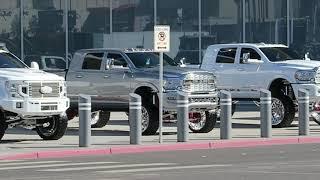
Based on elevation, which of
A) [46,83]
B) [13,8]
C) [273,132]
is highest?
[13,8]

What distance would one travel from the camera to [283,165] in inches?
567

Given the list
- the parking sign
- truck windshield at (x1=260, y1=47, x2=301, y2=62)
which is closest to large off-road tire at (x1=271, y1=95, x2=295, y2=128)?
truck windshield at (x1=260, y1=47, x2=301, y2=62)

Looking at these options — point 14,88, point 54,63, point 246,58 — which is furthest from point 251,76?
point 54,63

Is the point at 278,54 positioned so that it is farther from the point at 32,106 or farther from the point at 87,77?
the point at 32,106

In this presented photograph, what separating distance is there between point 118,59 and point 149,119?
2.05 m

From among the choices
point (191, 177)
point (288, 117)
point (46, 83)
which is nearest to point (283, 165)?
point (191, 177)

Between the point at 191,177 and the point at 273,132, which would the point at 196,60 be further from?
the point at 191,177

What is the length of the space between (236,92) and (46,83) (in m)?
6.75

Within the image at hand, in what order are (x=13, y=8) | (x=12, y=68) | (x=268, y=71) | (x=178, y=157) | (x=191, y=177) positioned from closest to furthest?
(x=191, y=177) → (x=178, y=157) → (x=12, y=68) → (x=268, y=71) → (x=13, y=8)

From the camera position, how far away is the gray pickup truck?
2052 centimetres

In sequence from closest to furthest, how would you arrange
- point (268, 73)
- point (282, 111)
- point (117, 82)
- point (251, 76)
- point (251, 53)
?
point (117, 82)
point (282, 111)
point (268, 73)
point (251, 76)
point (251, 53)

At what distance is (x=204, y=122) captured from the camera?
2159cm

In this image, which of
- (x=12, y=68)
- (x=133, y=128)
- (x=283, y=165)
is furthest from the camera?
(x=12, y=68)

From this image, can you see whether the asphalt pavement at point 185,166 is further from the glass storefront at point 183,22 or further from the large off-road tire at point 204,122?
the glass storefront at point 183,22
